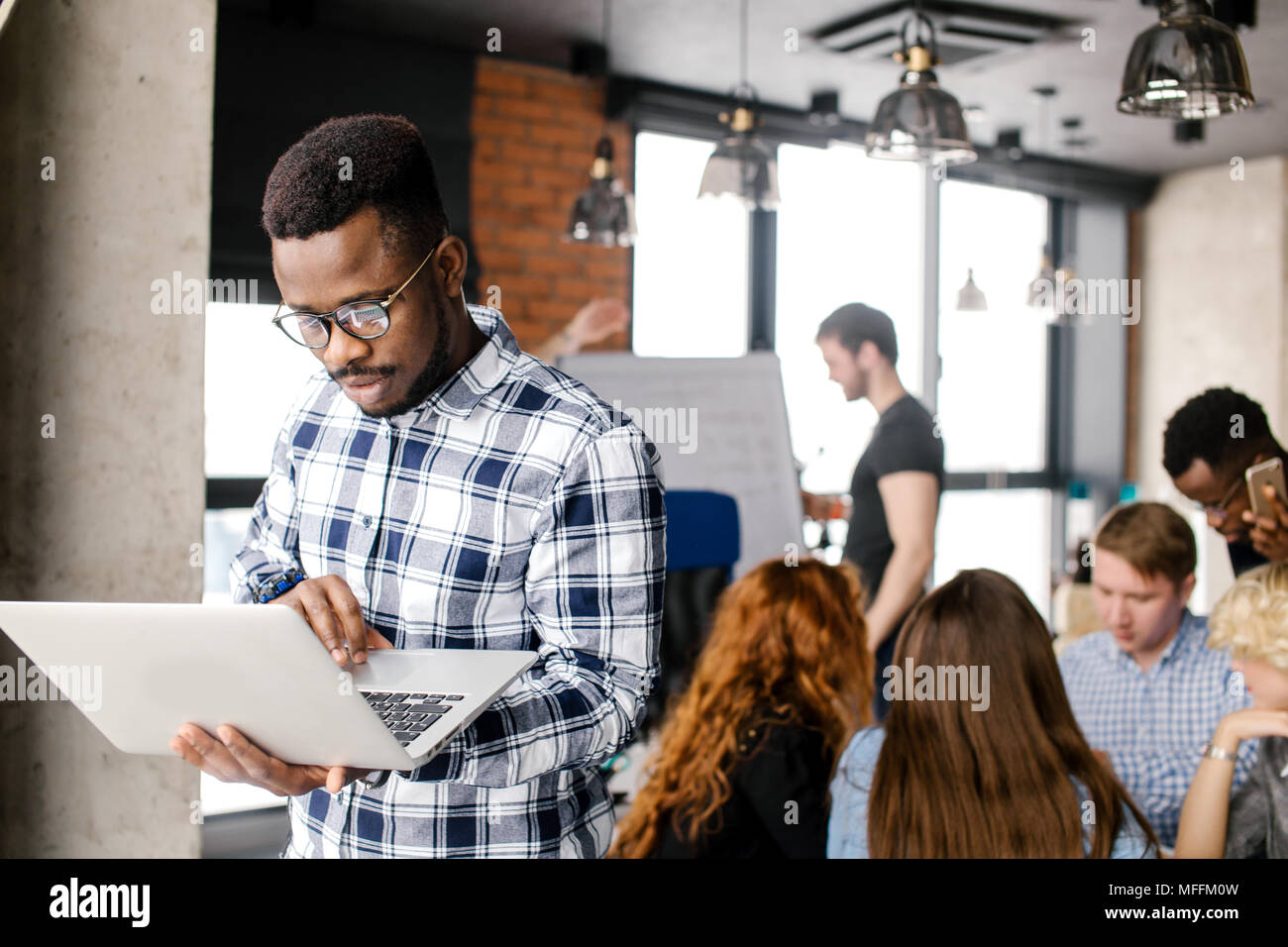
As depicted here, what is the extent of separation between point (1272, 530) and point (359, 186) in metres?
1.67

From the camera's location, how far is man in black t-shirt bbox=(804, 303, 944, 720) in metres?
2.50

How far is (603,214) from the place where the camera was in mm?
3264

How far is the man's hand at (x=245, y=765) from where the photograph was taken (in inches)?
40.3

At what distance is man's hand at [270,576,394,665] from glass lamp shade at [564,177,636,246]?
233 centimetres

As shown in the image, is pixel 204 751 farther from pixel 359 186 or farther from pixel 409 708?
pixel 359 186

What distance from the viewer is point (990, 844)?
1.44 metres

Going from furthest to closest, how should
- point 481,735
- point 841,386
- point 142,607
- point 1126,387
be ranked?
point 1126,387
point 841,386
point 481,735
point 142,607

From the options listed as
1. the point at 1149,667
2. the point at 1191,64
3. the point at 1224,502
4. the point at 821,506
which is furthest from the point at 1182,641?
the point at 821,506

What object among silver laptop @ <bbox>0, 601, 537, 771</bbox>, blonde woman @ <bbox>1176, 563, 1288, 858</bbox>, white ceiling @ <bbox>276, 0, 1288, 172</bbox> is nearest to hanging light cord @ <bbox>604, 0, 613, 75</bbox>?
white ceiling @ <bbox>276, 0, 1288, 172</bbox>

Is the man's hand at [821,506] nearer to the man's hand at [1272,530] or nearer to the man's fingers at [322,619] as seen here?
the man's hand at [1272,530]

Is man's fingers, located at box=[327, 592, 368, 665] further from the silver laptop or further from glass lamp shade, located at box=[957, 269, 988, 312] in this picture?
glass lamp shade, located at box=[957, 269, 988, 312]
